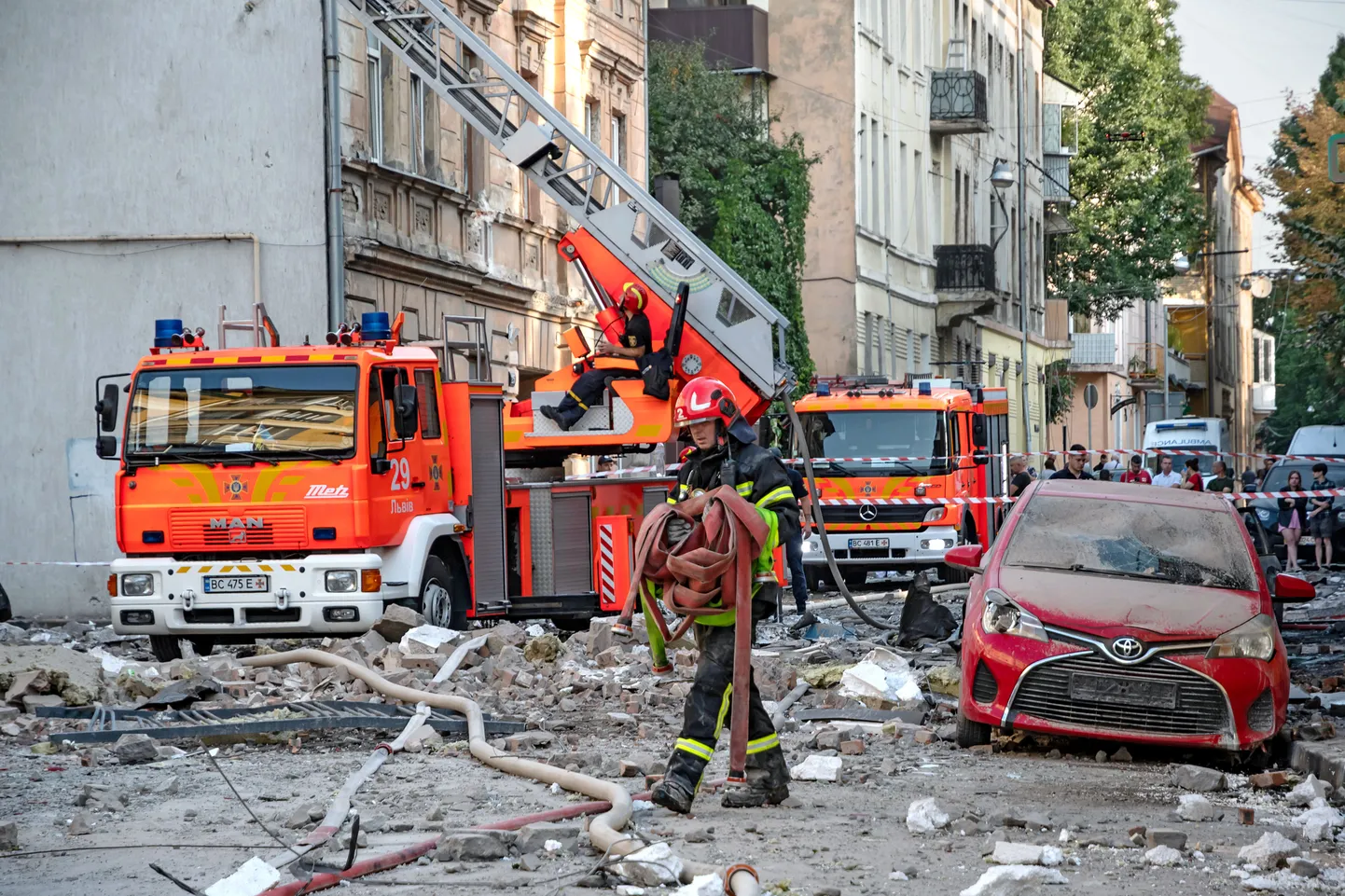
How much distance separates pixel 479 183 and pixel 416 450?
37.8 feet

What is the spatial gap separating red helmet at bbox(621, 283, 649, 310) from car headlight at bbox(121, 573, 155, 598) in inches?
184

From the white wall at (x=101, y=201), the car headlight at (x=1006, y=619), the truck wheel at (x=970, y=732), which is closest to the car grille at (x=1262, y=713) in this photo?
the car headlight at (x=1006, y=619)

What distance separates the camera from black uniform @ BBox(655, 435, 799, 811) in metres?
8.82

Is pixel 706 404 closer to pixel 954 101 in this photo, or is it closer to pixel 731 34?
pixel 731 34

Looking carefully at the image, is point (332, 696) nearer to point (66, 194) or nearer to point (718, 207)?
point (66, 194)

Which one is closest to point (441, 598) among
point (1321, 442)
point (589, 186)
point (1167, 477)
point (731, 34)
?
point (589, 186)

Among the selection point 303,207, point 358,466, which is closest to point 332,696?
point 358,466

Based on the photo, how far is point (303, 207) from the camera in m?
23.3

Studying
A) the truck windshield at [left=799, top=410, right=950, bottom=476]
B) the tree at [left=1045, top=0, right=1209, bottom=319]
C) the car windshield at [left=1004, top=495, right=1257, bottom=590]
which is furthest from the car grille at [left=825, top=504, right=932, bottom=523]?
the tree at [left=1045, top=0, right=1209, bottom=319]

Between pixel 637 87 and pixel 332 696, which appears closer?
pixel 332 696

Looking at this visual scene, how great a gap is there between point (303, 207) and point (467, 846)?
16430 millimetres

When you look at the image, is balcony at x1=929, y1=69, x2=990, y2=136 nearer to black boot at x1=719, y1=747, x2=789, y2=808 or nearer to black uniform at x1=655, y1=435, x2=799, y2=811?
black uniform at x1=655, y1=435, x2=799, y2=811

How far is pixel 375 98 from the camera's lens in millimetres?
24578

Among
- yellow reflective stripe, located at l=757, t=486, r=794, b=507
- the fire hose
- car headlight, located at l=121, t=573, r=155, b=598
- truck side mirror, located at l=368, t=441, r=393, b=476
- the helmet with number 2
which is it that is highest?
the helmet with number 2
